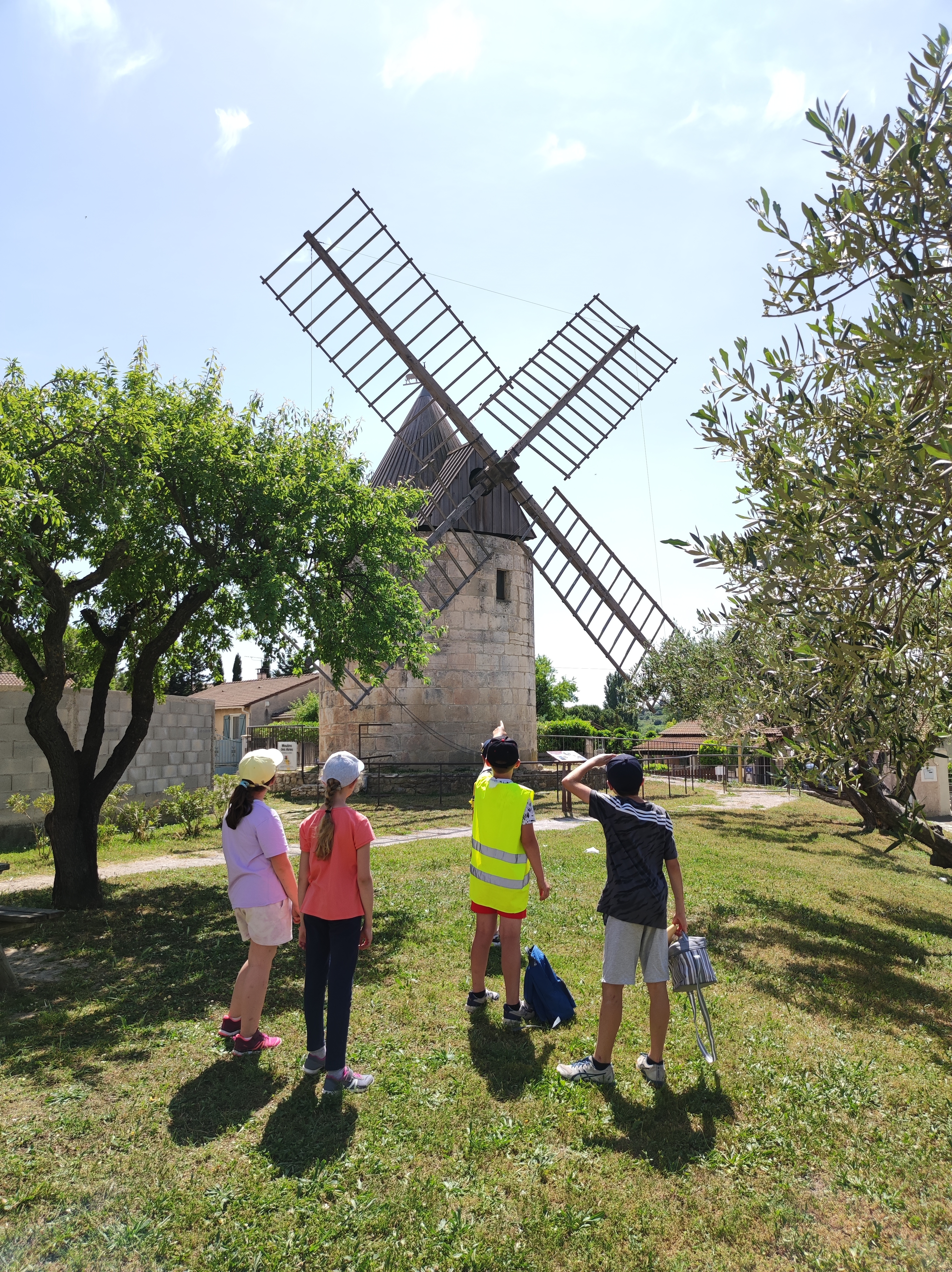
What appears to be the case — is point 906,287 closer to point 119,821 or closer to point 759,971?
point 759,971

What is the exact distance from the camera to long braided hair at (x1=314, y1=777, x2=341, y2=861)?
4.38 meters

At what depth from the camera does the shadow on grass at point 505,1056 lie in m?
4.38

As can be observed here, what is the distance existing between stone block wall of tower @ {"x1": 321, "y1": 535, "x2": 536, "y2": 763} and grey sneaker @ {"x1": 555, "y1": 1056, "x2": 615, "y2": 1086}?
16025mm

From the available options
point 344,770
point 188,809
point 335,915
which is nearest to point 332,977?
point 335,915

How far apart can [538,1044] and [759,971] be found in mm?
2718

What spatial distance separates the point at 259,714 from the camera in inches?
1768

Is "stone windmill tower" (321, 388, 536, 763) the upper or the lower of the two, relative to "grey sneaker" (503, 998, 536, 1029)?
upper

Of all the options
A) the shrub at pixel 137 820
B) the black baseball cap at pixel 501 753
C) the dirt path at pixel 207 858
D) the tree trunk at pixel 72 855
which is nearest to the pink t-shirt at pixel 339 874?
the black baseball cap at pixel 501 753

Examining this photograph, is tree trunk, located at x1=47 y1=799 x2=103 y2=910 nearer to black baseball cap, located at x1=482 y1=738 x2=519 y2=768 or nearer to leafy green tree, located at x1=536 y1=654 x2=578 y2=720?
black baseball cap, located at x1=482 y1=738 x2=519 y2=768

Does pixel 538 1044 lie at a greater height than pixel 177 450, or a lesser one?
lesser

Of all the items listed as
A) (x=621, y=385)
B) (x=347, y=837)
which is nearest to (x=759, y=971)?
(x=347, y=837)

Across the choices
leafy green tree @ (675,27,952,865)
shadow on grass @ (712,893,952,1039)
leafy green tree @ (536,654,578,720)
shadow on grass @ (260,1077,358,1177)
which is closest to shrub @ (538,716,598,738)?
leafy green tree @ (536,654,578,720)

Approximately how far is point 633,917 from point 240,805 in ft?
7.98

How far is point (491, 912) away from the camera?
5.22 meters
